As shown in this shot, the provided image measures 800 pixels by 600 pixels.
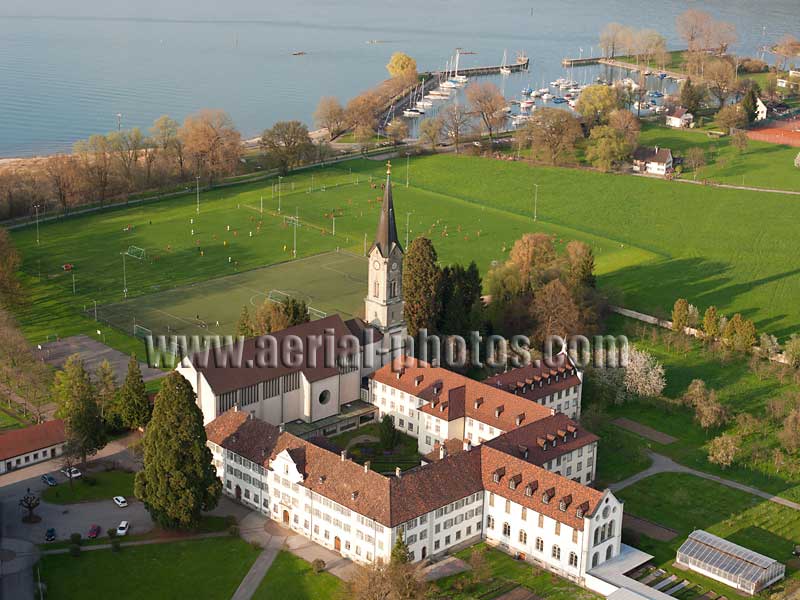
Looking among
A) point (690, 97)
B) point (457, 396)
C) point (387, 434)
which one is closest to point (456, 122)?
Result: point (690, 97)

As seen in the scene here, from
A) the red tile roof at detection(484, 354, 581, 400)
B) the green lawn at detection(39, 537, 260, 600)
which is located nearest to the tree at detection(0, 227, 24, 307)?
the green lawn at detection(39, 537, 260, 600)

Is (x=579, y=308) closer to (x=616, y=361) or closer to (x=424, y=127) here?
(x=616, y=361)

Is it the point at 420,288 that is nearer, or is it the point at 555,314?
the point at 420,288

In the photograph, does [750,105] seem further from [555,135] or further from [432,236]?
[432,236]

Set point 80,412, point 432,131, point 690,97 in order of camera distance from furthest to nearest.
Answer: point 690,97 → point 432,131 → point 80,412

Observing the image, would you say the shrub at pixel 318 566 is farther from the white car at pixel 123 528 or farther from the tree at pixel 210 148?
the tree at pixel 210 148

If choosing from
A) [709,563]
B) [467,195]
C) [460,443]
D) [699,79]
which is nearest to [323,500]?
[460,443]

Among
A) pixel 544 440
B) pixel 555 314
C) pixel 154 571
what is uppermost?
pixel 555 314
